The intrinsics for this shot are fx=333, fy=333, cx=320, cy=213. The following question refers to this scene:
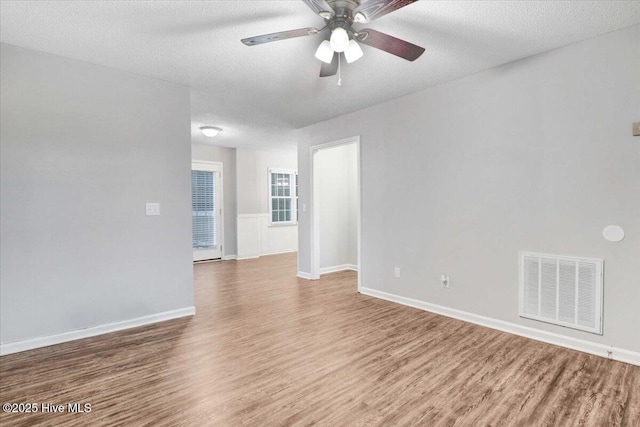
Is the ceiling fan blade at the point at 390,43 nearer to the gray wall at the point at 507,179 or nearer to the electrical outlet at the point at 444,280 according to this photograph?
the gray wall at the point at 507,179

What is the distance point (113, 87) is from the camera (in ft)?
10.4

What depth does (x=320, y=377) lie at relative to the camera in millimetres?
2307

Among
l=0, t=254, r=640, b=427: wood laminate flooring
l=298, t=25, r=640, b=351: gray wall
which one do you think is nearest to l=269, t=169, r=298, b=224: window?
A: l=298, t=25, r=640, b=351: gray wall

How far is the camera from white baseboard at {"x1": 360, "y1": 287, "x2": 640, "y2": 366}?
2.50 meters

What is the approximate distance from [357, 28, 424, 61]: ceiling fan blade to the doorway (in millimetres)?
5692

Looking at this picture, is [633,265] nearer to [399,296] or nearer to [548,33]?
[548,33]

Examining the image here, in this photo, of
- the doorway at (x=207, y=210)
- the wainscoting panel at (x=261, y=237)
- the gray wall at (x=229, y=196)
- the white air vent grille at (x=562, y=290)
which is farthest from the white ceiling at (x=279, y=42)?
the wainscoting panel at (x=261, y=237)

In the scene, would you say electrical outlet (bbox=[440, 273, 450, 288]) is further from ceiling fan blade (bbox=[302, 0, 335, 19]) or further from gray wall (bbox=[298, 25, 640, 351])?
ceiling fan blade (bbox=[302, 0, 335, 19])

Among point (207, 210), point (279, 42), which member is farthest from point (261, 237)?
point (279, 42)

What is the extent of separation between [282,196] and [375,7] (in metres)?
6.74

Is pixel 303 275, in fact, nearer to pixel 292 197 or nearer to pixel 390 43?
pixel 292 197

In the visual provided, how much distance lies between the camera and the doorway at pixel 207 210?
7168 mm

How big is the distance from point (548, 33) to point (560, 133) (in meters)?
0.79

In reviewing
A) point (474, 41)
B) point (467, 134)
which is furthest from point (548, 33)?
point (467, 134)
